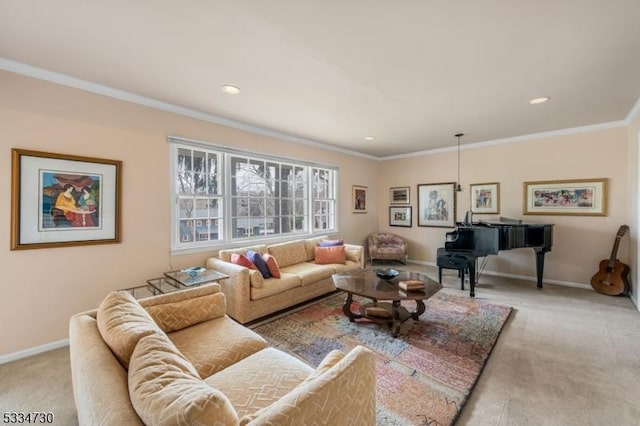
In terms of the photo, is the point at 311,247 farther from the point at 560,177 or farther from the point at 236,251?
the point at 560,177

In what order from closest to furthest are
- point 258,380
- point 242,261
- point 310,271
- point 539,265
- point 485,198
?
1. point 258,380
2. point 242,261
3. point 310,271
4. point 539,265
5. point 485,198

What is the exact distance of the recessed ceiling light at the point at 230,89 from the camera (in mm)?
2738

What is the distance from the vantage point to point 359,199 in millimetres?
6203

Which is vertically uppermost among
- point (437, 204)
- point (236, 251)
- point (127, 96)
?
point (127, 96)

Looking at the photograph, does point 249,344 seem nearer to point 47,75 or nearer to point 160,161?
point 160,161

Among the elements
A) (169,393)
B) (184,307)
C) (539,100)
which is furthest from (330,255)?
(169,393)

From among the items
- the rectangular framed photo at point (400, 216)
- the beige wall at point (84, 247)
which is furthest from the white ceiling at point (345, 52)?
the rectangular framed photo at point (400, 216)

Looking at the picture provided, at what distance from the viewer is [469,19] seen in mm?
1778

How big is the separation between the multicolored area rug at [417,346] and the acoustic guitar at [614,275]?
186 centimetres

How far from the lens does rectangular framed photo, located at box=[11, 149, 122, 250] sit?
7.82ft

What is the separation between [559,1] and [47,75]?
158 inches

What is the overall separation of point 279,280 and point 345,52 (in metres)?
2.53

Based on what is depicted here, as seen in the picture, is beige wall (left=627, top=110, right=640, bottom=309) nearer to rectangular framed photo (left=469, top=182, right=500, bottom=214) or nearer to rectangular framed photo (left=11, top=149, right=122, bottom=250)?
rectangular framed photo (left=469, top=182, right=500, bottom=214)

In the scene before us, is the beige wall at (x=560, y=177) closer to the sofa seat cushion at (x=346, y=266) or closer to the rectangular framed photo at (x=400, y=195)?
the rectangular framed photo at (x=400, y=195)
